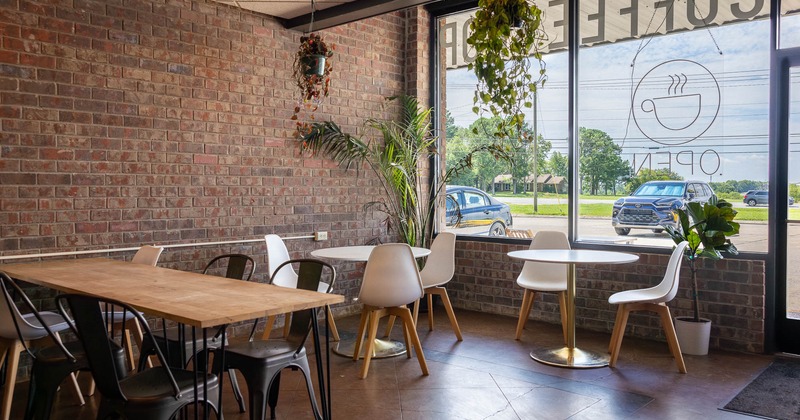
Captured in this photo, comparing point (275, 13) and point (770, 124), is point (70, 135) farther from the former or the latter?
point (770, 124)

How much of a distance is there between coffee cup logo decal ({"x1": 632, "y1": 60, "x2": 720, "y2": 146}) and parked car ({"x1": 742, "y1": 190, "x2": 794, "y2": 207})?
0.62 meters

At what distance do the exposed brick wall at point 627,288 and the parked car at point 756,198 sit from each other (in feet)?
1.52

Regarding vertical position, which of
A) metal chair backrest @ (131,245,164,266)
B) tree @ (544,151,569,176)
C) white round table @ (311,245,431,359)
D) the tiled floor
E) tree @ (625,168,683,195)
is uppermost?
tree @ (544,151,569,176)

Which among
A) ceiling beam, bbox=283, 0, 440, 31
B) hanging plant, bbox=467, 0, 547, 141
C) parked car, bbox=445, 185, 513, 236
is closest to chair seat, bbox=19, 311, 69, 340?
hanging plant, bbox=467, 0, 547, 141

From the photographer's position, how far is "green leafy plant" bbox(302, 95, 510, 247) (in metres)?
6.33

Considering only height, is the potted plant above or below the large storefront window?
below

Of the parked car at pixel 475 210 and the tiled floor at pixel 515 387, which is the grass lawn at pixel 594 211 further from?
the tiled floor at pixel 515 387

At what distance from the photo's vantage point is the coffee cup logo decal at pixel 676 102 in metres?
5.35

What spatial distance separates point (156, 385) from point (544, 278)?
3629mm

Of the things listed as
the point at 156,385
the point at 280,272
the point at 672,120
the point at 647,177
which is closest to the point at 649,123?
the point at 672,120

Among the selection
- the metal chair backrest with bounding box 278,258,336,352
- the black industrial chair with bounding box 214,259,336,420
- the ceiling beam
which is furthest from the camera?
the ceiling beam

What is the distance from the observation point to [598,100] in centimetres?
593

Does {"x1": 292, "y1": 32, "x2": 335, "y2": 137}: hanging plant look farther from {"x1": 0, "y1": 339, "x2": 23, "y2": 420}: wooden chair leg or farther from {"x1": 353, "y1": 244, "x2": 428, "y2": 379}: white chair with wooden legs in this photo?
{"x1": 0, "y1": 339, "x2": 23, "y2": 420}: wooden chair leg

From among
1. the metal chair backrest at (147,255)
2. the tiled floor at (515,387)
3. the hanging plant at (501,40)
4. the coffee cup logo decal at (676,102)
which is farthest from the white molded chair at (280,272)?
the coffee cup logo decal at (676,102)
